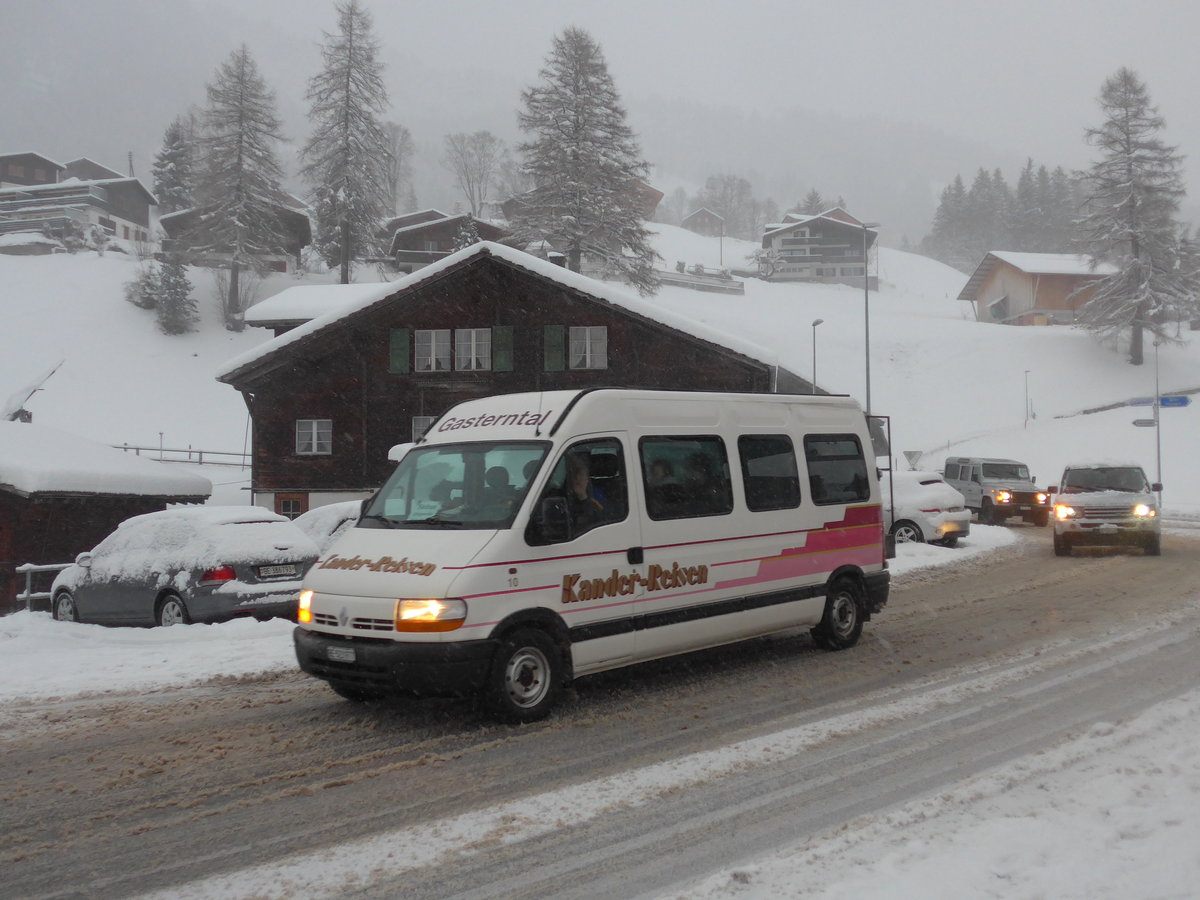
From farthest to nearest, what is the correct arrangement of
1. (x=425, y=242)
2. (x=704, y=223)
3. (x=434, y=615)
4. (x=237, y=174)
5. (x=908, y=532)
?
(x=704, y=223) → (x=425, y=242) → (x=237, y=174) → (x=908, y=532) → (x=434, y=615)

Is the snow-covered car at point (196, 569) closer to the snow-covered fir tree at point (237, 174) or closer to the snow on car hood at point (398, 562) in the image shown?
the snow on car hood at point (398, 562)

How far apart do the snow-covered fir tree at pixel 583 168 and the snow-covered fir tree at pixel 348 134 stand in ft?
47.3

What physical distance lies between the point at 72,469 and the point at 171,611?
27.7 ft

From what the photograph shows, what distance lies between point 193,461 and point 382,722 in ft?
134

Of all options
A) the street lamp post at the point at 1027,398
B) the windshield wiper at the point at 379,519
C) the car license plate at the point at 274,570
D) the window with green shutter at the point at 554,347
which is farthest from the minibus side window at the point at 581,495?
the street lamp post at the point at 1027,398

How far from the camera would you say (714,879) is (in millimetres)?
4254

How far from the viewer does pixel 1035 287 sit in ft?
240

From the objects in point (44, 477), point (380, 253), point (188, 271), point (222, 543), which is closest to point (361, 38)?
point (380, 253)

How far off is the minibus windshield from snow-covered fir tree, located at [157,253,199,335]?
58173 mm

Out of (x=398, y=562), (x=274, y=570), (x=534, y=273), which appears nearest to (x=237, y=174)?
(x=534, y=273)

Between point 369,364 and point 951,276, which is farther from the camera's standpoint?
point 951,276

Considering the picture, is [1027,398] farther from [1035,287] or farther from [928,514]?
[928,514]

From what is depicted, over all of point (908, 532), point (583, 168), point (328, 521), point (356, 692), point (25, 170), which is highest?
point (25, 170)

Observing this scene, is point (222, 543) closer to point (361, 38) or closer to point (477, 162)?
point (361, 38)
